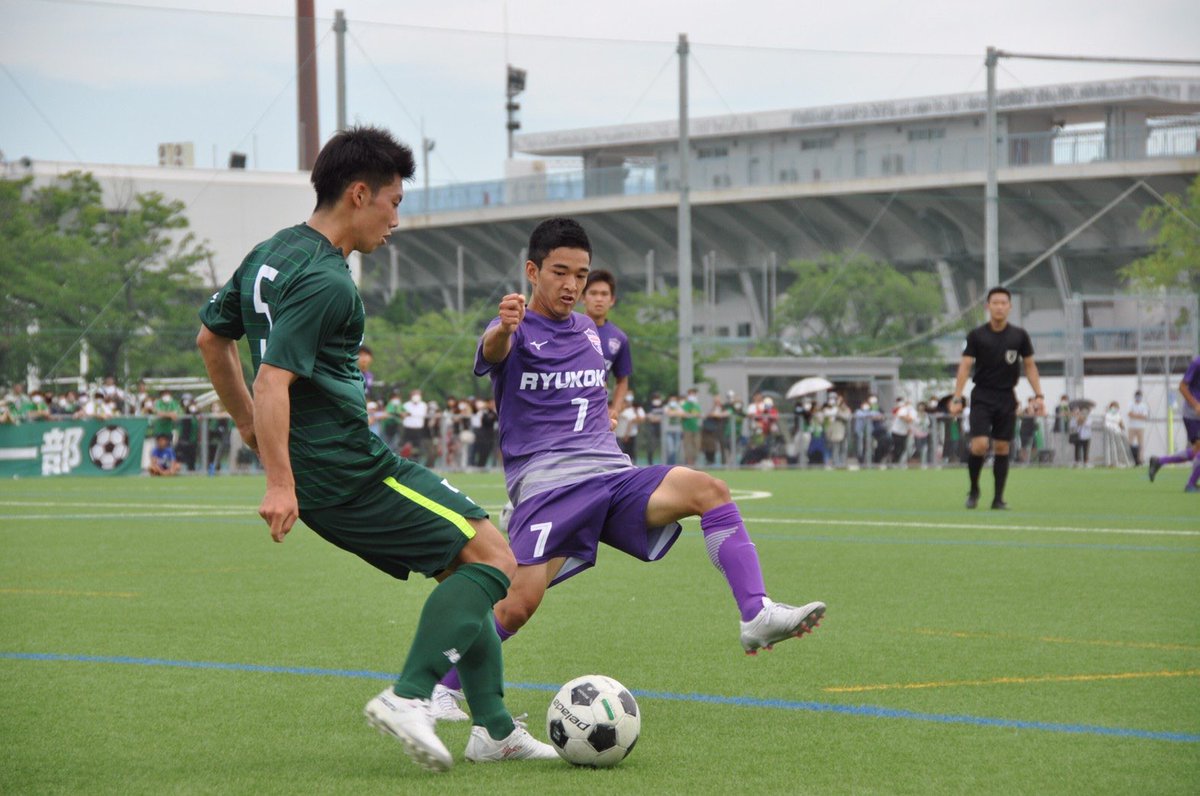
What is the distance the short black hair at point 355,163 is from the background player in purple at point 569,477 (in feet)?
3.45

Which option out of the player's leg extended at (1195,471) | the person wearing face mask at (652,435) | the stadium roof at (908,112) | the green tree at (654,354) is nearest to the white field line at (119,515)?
the player's leg extended at (1195,471)

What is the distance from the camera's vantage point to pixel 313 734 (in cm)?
504

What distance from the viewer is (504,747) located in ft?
15.5

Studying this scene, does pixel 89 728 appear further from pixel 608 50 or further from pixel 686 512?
pixel 608 50

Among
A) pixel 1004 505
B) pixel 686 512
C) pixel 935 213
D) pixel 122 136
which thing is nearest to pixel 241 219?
pixel 122 136

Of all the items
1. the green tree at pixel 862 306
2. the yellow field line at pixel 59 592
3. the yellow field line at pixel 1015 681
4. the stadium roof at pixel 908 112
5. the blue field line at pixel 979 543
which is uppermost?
the stadium roof at pixel 908 112

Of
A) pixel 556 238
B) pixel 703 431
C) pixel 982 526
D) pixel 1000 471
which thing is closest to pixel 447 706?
pixel 556 238

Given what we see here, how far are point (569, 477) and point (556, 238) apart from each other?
905 mm

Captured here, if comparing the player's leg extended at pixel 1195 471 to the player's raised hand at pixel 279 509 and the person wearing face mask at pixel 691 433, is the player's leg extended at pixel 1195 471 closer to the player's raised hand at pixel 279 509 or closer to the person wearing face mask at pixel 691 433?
the person wearing face mask at pixel 691 433

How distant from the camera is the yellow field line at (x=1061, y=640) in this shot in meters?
6.73

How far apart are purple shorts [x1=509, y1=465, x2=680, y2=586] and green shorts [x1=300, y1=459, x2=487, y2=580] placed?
Answer: 1170 mm

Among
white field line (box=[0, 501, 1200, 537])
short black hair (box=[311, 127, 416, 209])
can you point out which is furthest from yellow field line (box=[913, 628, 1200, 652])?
white field line (box=[0, 501, 1200, 537])

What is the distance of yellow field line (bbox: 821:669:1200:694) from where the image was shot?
19.0 feet

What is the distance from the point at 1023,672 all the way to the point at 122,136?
29.0m
